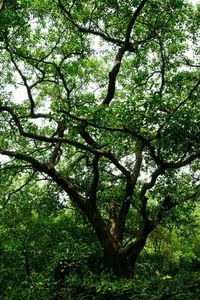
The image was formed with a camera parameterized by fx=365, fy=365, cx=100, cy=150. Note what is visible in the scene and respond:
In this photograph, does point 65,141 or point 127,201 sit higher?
point 65,141

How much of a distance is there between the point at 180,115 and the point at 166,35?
459 cm

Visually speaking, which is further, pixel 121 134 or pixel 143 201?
pixel 143 201

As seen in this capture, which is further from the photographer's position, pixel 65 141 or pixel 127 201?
pixel 127 201

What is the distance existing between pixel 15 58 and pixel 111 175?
6.90 metres

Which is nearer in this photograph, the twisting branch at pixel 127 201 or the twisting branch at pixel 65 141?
the twisting branch at pixel 65 141

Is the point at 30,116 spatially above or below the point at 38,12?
below

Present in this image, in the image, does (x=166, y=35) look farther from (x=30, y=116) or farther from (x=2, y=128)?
(x=2, y=128)

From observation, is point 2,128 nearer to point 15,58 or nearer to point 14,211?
point 15,58

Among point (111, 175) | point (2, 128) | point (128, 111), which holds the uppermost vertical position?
point (2, 128)

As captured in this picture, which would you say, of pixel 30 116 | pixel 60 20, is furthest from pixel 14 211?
pixel 60 20

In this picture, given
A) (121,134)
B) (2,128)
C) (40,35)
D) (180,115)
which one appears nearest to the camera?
(180,115)

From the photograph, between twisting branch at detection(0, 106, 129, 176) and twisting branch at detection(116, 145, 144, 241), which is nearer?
twisting branch at detection(0, 106, 129, 176)

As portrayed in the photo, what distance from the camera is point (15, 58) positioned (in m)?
12.7

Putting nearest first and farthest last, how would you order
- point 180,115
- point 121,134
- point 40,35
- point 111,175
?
1. point 180,115
2. point 121,134
3. point 40,35
4. point 111,175
